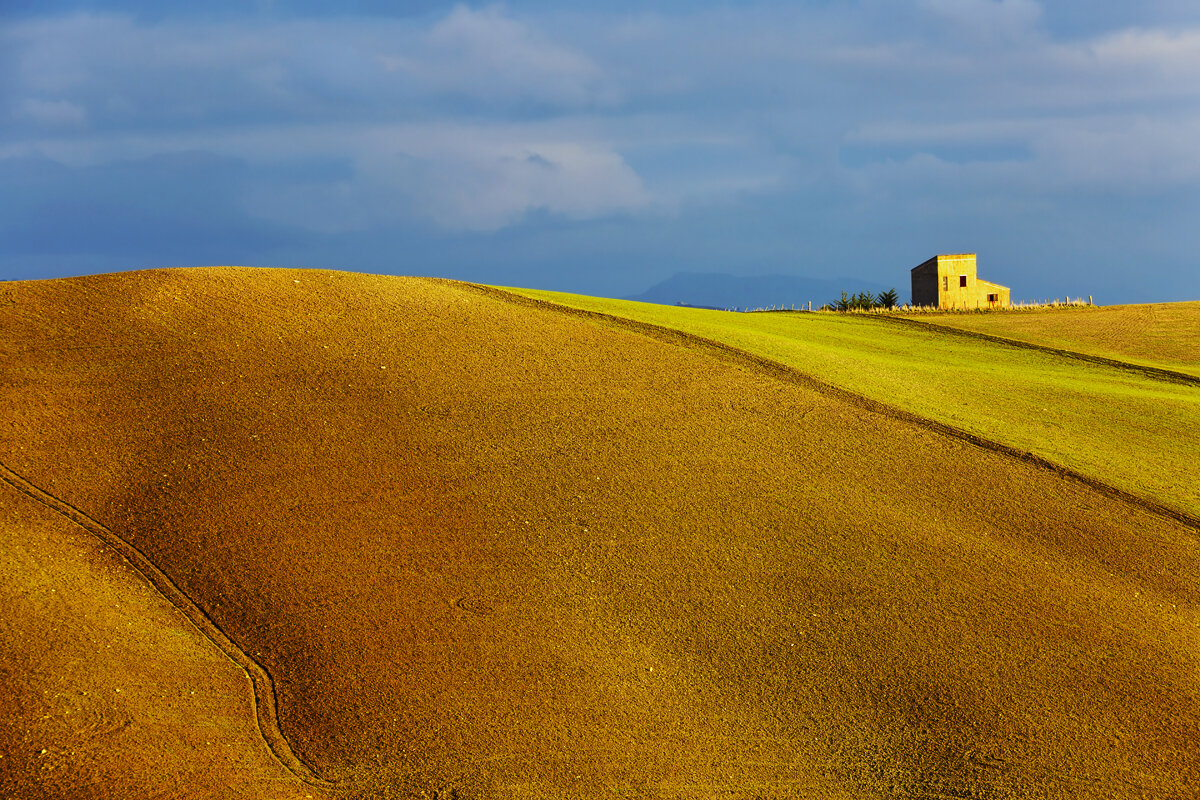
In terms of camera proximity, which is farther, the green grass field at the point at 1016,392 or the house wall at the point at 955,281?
the house wall at the point at 955,281

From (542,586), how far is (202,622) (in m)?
4.41

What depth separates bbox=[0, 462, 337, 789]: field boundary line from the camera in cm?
1034

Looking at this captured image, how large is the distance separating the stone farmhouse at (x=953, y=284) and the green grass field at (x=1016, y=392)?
60.0 ft

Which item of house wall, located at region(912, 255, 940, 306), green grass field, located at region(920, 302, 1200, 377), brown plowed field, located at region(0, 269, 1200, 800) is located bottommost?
brown plowed field, located at region(0, 269, 1200, 800)

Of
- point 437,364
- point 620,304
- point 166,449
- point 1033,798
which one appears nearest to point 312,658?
point 166,449

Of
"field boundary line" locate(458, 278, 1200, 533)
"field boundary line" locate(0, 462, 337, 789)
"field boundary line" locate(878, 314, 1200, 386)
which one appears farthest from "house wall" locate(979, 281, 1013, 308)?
"field boundary line" locate(0, 462, 337, 789)

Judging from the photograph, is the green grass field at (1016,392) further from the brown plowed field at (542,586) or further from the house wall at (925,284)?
the house wall at (925,284)

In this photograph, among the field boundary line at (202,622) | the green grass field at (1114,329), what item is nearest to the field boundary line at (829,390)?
the field boundary line at (202,622)

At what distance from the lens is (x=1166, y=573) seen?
15219 mm

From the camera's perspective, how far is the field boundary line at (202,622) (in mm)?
10337

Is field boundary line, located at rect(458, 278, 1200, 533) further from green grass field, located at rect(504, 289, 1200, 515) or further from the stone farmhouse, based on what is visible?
the stone farmhouse

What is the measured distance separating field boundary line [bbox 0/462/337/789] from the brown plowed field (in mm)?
103

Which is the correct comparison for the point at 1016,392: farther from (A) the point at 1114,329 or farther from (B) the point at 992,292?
(B) the point at 992,292

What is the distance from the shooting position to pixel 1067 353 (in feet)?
111
